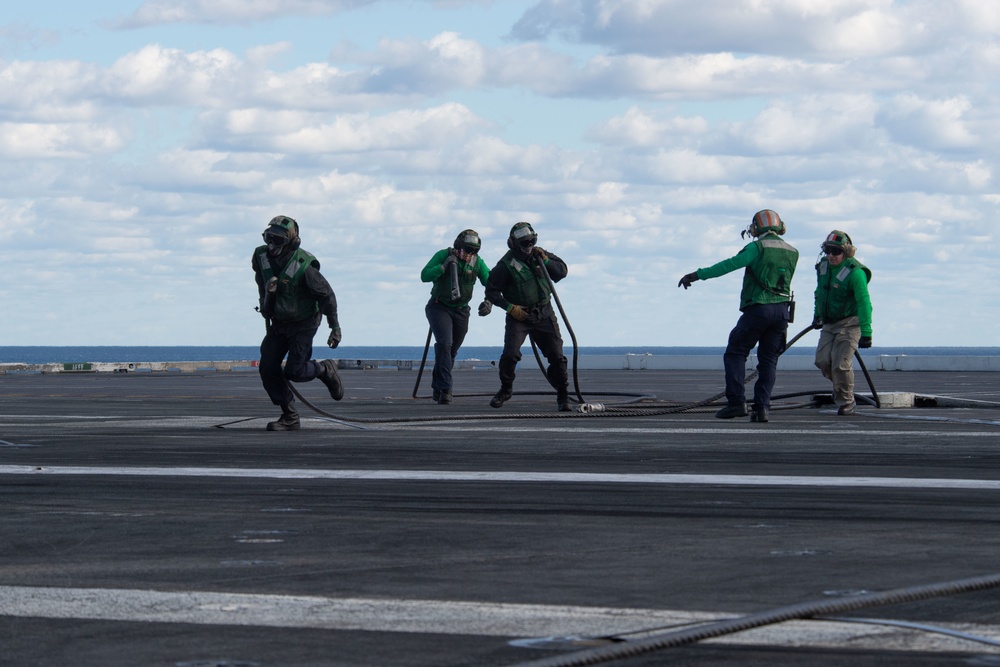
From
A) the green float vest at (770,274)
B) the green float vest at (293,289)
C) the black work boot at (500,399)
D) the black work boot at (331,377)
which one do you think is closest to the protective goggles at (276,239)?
the green float vest at (293,289)

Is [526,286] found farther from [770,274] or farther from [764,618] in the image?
[764,618]

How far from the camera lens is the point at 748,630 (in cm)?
427

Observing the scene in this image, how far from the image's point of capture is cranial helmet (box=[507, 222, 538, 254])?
16844mm

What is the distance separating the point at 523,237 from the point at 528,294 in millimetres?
645

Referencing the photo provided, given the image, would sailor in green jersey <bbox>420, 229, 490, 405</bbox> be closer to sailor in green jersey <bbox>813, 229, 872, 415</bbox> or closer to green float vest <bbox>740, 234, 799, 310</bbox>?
sailor in green jersey <bbox>813, 229, 872, 415</bbox>

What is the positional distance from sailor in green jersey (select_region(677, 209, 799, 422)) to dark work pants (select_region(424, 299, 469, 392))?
524 centimetres

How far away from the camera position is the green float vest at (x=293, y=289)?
1304 centimetres

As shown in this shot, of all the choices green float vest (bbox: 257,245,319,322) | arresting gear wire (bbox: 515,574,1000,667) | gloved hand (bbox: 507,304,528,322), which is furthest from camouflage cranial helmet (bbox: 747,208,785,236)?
arresting gear wire (bbox: 515,574,1000,667)

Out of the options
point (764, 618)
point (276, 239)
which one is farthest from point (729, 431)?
point (764, 618)

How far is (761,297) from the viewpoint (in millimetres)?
14594

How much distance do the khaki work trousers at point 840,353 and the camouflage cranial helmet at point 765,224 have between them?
64.3 inches

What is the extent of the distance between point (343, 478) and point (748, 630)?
15.8 ft

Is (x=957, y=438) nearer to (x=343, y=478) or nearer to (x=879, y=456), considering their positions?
(x=879, y=456)

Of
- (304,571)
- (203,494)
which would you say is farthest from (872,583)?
(203,494)
